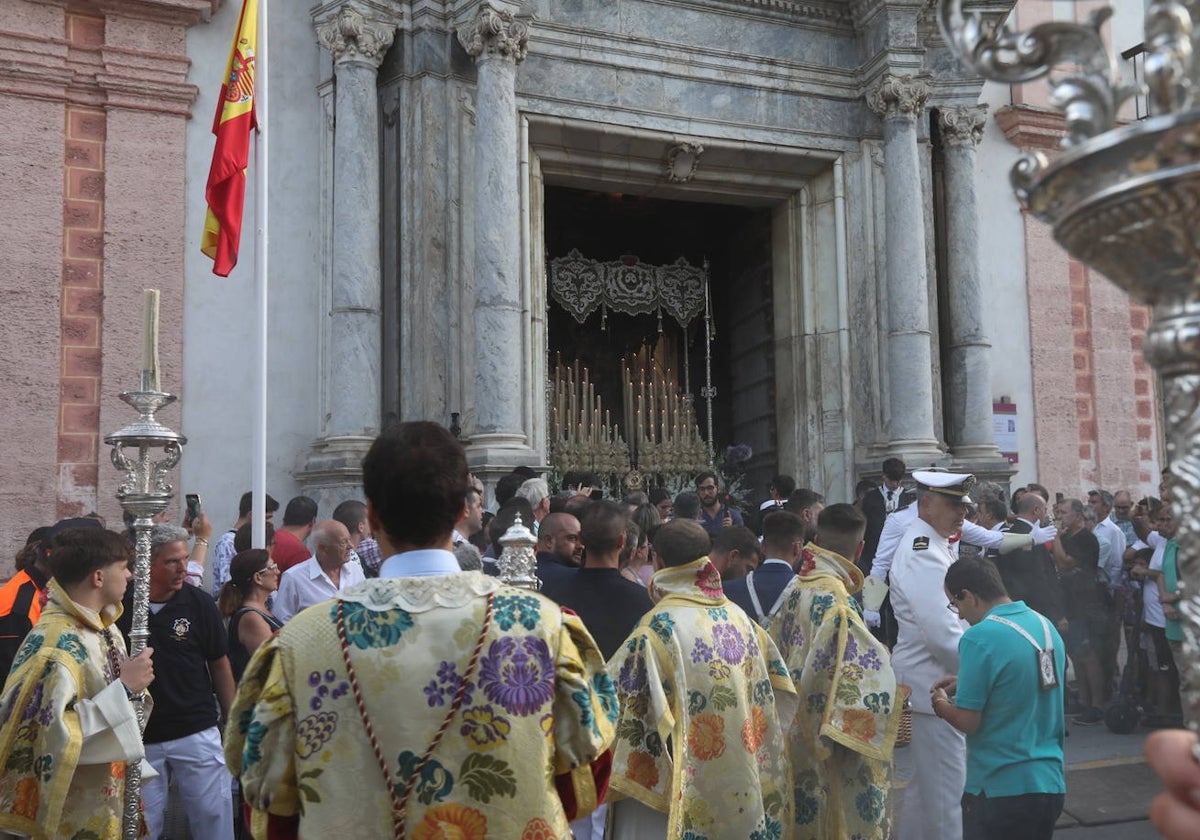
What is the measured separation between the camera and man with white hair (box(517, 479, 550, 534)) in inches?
316

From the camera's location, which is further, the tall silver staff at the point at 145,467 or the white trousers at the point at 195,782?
the white trousers at the point at 195,782

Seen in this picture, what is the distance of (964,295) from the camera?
13.5 metres

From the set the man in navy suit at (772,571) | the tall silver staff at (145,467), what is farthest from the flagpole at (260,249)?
the man in navy suit at (772,571)

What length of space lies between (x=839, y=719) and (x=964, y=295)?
9.77m

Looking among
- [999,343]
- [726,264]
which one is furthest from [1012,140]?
[726,264]

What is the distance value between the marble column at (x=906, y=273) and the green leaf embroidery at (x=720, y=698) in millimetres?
8541

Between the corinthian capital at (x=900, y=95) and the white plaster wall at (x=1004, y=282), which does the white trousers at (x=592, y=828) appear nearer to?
the corinthian capital at (x=900, y=95)

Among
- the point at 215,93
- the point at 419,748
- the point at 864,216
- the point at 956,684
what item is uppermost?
the point at 215,93

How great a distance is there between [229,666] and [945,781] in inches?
139

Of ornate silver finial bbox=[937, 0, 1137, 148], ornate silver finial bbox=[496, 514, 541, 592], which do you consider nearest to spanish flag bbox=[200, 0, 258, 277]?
ornate silver finial bbox=[496, 514, 541, 592]

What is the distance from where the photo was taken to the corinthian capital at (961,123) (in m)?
13.6

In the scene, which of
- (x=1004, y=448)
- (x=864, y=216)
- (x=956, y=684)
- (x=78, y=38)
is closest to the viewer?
(x=956, y=684)

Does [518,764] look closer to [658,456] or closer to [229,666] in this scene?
[229,666]

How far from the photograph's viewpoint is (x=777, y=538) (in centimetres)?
543
